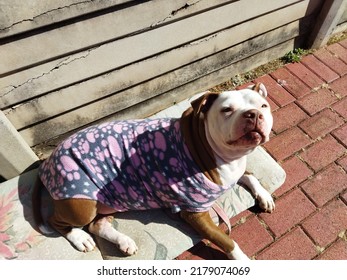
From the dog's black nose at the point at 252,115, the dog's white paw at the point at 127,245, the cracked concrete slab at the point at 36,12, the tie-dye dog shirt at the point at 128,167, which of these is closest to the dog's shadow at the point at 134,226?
the dog's white paw at the point at 127,245

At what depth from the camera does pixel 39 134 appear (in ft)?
8.58

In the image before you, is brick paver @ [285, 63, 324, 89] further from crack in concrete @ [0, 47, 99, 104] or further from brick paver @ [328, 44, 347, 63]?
crack in concrete @ [0, 47, 99, 104]

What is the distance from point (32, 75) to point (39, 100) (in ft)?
0.81

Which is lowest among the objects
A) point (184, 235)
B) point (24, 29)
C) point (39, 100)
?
point (184, 235)

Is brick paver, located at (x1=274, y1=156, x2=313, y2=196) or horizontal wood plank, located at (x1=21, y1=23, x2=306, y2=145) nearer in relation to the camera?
horizontal wood plank, located at (x1=21, y1=23, x2=306, y2=145)

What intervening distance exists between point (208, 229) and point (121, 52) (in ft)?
4.70

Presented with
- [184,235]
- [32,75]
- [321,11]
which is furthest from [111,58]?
[321,11]

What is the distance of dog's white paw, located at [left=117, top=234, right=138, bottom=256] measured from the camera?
2.18 meters

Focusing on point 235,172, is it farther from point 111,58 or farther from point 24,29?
point 24,29

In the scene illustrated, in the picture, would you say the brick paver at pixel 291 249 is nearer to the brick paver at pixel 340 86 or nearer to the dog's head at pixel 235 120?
the dog's head at pixel 235 120

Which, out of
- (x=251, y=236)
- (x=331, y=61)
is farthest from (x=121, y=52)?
(x=331, y=61)

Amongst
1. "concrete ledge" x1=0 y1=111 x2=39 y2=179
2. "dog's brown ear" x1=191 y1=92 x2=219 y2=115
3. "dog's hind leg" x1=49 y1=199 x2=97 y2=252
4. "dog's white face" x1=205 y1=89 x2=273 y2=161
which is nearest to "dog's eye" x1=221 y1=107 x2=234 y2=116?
"dog's white face" x1=205 y1=89 x2=273 y2=161

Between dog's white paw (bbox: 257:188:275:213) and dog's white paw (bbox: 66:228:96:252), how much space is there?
1.32 metres
